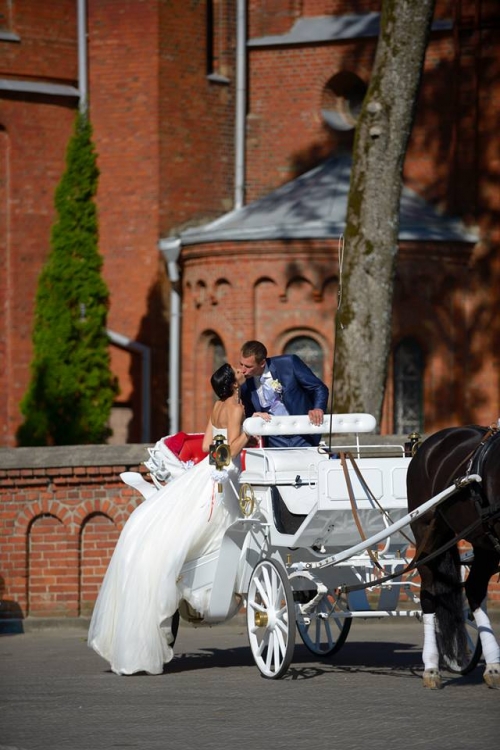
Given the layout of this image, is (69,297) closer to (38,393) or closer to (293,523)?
(38,393)

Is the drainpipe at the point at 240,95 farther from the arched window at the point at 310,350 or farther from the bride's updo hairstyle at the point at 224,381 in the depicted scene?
the bride's updo hairstyle at the point at 224,381

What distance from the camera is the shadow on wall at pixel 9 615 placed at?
13578mm

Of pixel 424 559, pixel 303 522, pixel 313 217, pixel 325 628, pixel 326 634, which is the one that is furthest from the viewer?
pixel 313 217

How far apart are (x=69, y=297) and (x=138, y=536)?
45.5 feet

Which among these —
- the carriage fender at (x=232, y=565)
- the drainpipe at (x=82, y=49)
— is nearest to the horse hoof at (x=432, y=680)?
the carriage fender at (x=232, y=565)

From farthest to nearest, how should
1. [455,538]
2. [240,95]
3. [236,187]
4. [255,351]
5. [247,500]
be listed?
[240,95]
[236,187]
[255,351]
[247,500]
[455,538]

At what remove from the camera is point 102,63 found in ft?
82.5

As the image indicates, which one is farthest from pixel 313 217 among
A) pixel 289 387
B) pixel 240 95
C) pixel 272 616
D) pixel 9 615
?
pixel 272 616

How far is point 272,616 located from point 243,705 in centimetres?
121

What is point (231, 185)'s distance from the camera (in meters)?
25.9

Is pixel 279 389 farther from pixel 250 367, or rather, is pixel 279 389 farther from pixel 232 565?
pixel 232 565

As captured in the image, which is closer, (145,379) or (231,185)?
(145,379)

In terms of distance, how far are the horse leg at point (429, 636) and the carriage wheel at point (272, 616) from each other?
81 cm

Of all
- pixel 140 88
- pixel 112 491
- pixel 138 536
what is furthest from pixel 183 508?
pixel 140 88
